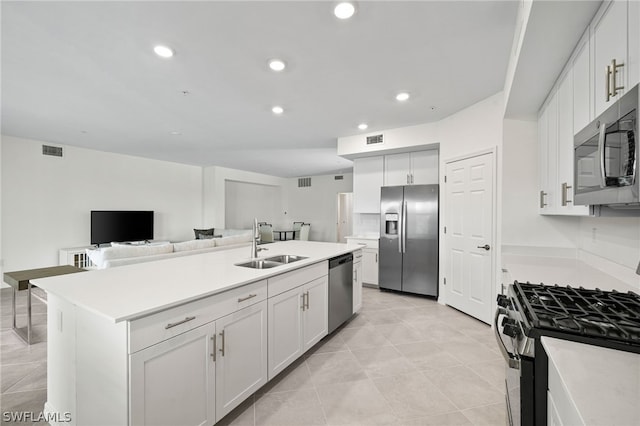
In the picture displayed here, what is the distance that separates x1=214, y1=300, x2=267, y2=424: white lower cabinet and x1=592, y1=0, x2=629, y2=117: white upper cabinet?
2.19m

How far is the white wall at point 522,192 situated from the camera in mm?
2760

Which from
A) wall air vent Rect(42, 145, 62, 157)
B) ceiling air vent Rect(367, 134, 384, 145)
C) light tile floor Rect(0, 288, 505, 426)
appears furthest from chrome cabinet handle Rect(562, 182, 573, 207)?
wall air vent Rect(42, 145, 62, 157)

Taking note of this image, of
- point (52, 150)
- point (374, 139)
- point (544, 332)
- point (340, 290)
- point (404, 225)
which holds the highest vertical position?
point (374, 139)

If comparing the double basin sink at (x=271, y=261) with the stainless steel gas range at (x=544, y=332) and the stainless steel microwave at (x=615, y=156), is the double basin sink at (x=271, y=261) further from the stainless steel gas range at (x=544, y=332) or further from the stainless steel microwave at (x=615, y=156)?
the stainless steel microwave at (x=615, y=156)

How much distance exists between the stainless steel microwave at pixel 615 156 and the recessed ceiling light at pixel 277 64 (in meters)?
2.17

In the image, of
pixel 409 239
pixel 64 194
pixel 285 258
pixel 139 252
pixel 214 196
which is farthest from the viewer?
pixel 214 196

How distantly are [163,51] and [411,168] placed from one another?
3.79 m

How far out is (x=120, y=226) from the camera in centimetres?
592

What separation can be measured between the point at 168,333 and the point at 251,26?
2022 mm

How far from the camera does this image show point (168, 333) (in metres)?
1.33

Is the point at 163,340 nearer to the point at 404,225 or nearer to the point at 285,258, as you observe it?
the point at 285,258

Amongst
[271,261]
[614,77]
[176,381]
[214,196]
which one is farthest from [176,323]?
[214,196]

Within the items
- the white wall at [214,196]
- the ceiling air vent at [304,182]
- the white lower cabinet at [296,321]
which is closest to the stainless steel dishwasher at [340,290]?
the white lower cabinet at [296,321]

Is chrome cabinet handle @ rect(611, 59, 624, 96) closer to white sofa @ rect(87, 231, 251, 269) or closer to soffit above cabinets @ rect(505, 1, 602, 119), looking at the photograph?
soffit above cabinets @ rect(505, 1, 602, 119)
